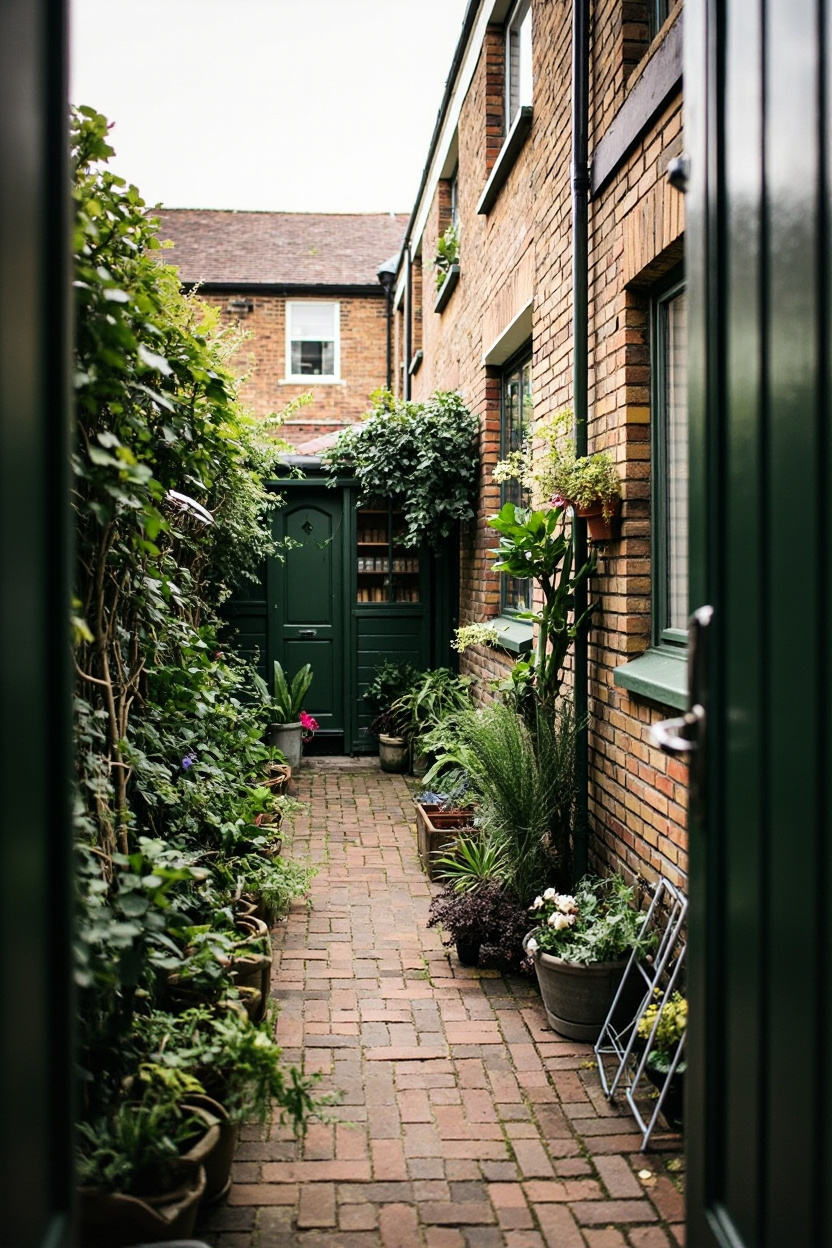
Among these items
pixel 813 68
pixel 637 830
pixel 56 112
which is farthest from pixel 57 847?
pixel 637 830

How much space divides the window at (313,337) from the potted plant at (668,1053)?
1583 cm

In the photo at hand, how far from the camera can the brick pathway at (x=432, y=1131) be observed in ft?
9.18

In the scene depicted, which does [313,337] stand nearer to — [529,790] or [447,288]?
[447,288]

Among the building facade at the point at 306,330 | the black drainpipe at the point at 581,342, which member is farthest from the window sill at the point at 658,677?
the building facade at the point at 306,330

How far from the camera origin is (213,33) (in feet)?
16.8

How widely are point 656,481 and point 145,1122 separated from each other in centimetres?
311

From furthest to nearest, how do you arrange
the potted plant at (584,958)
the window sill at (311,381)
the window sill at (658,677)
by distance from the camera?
the window sill at (311,381) → the potted plant at (584,958) → the window sill at (658,677)

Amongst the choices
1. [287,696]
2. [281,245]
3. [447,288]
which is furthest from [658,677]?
[281,245]

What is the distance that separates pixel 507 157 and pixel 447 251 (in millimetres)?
3068

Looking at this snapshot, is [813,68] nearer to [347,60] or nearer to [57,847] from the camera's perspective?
[57,847]

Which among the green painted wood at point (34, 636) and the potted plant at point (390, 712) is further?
the potted plant at point (390, 712)

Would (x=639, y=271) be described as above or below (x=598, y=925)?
above

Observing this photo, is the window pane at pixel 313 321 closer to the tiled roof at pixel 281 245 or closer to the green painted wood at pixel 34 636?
the tiled roof at pixel 281 245

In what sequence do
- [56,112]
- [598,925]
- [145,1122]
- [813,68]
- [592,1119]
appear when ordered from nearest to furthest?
[813,68]
[56,112]
[145,1122]
[592,1119]
[598,925]
